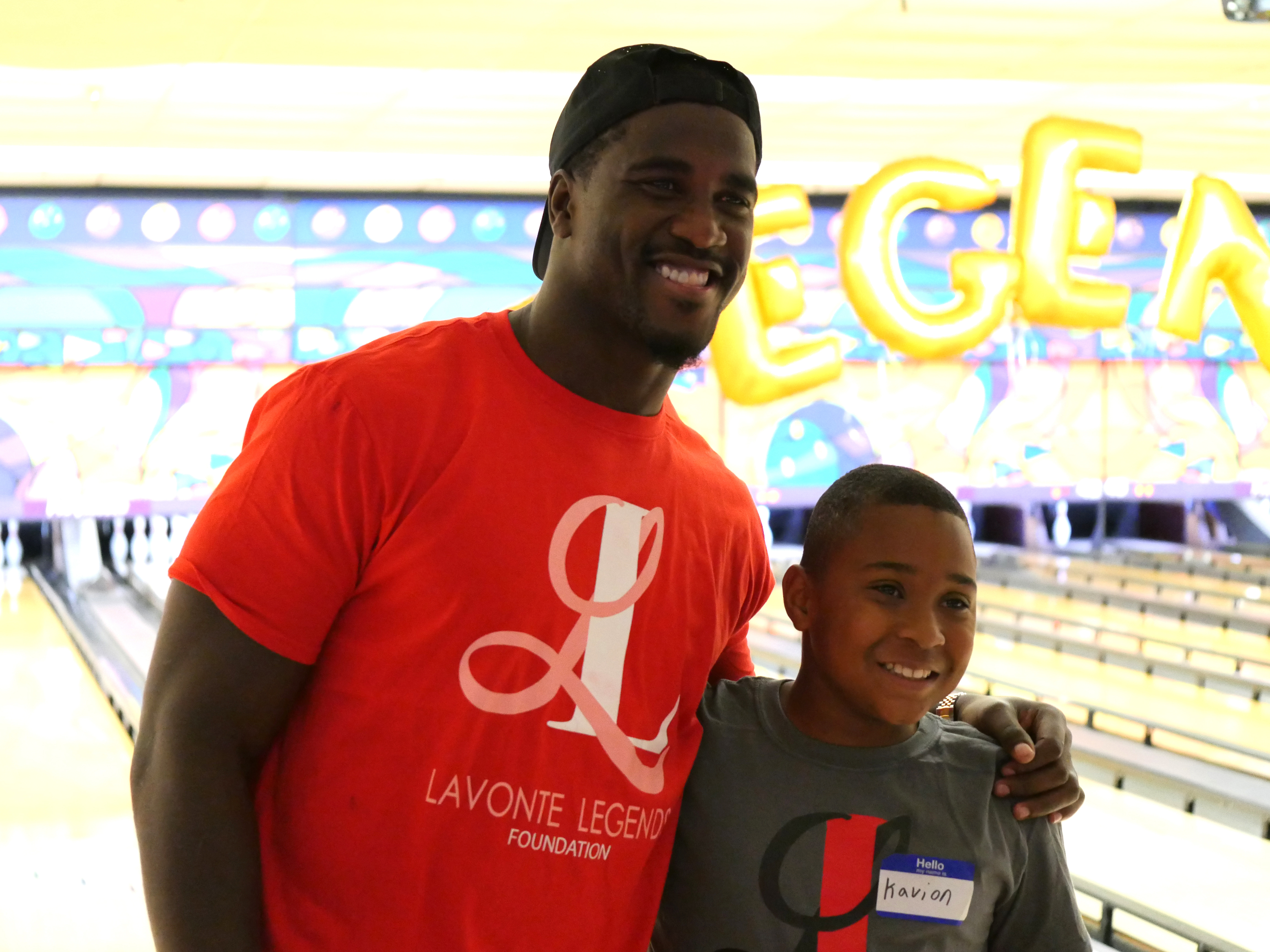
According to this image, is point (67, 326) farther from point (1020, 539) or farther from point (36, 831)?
point (1020, 539)

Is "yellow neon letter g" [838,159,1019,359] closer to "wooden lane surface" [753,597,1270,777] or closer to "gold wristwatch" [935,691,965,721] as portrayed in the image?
"wooden lane surface" [753,597,1270,777]

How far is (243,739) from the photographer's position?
1052 mm

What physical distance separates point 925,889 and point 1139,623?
5829 mm

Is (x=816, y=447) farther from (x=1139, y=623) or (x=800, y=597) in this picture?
(x=800, y=597)

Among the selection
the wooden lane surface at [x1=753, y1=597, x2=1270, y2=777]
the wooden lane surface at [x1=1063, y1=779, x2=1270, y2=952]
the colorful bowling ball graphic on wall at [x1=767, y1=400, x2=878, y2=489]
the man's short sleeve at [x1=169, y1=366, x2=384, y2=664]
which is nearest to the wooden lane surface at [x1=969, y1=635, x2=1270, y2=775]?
the wooden lane surface at [x1=753, y1=597, x2=1270, y2=777]

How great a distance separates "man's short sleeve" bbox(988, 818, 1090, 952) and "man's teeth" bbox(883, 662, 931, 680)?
16 centimetres

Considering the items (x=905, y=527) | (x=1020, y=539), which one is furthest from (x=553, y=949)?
(x=1020, y=539)

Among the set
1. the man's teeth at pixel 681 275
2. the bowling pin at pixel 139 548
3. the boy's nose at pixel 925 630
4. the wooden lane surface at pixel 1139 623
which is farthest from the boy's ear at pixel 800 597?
the bowling pin at pixel 139 548

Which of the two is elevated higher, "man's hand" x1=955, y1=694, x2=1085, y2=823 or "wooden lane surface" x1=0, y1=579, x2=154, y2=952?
"man's hand" x1=955, y1=694, x2=1085, y2=823

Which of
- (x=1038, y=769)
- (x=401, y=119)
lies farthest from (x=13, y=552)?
(x=1038, y=769)

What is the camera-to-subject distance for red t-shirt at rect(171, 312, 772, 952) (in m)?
1.05

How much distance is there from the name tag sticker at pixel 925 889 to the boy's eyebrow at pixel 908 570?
26cm

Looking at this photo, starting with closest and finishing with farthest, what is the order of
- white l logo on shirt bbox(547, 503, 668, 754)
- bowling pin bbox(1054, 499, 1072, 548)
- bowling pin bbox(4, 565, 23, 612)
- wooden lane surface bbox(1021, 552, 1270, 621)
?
white l logo on shirt bbox(547, 503, 668, 754), wooden lane surface bbox(1021, 552, 1270, 621), bowling pin bbox(4, 565, 23, 612), bowling pin bbox(1054, 499, 1072, 548)

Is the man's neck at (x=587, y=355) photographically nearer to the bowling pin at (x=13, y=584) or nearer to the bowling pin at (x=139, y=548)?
the bowling pin at (x=13, y=584)
